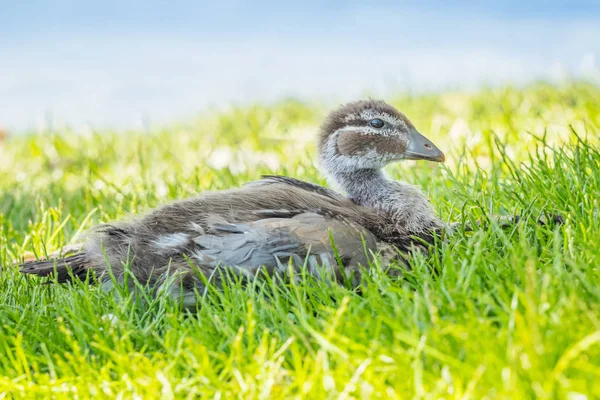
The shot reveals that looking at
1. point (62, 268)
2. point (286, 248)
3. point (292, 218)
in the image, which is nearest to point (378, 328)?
point (286, 248)

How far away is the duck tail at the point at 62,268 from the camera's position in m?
3.86

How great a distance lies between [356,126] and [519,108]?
4.03m

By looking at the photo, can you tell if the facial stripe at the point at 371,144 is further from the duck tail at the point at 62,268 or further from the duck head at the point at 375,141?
the duck tail at the point at 62,268

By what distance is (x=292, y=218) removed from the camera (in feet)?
12.5

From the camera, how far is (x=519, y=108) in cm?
806

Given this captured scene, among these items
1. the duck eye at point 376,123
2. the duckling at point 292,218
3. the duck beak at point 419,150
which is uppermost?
the duck eye at point 376,123

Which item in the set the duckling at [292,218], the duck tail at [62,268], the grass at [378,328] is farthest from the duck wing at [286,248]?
the duck tail at [62,268]

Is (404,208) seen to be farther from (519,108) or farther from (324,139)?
(519,108)

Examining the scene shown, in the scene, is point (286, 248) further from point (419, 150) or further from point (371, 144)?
point (419, 150)

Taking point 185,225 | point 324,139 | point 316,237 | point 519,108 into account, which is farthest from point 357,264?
point 519,108

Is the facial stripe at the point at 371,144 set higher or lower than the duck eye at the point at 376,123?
lower

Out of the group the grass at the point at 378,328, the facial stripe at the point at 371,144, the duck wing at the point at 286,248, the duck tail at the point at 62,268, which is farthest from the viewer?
the facial stripe at the point at 371,144

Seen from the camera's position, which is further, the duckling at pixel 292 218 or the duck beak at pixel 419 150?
the duck beak at pixel 419 150

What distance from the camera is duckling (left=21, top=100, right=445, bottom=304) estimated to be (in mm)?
3699
